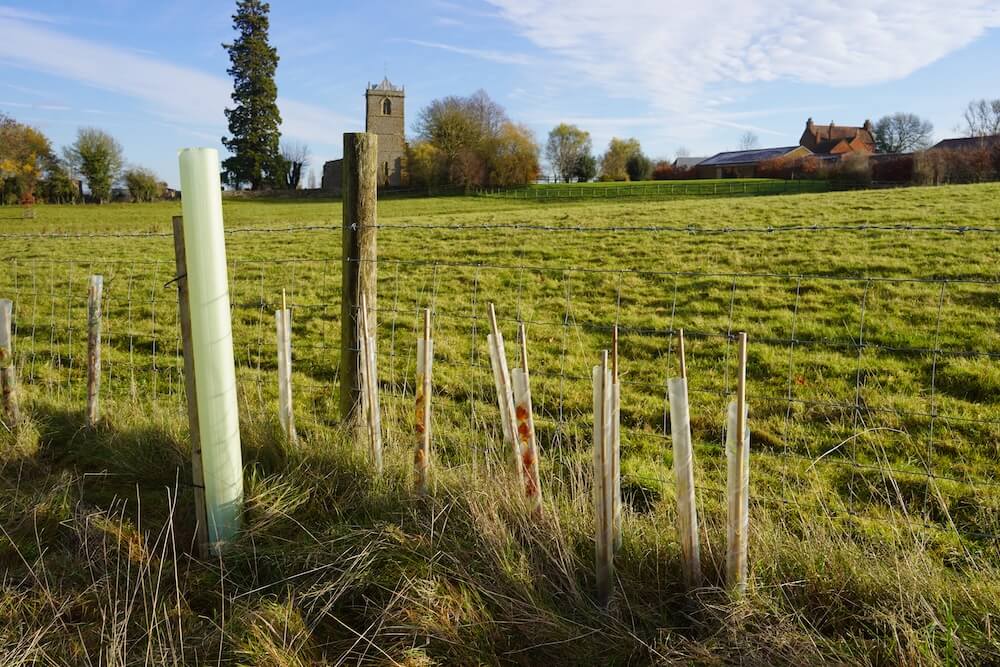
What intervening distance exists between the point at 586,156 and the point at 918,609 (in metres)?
77.6

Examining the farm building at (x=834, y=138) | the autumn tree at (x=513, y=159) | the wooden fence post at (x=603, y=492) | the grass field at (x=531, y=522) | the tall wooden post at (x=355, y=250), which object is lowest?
the grass field at (x=531, y=522)

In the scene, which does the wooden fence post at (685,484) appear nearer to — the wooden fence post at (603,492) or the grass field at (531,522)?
the grass field at (531,522)

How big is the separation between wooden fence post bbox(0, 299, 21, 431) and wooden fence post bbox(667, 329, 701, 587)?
3.90 m

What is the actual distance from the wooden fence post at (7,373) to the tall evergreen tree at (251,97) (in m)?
62.1

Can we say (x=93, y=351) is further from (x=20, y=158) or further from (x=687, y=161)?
(x=687, y=161)

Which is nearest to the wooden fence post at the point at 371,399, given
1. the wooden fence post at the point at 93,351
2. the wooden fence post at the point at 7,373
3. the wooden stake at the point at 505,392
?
the wooden stake at the point at 505,392

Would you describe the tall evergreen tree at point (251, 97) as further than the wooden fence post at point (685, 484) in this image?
Yes

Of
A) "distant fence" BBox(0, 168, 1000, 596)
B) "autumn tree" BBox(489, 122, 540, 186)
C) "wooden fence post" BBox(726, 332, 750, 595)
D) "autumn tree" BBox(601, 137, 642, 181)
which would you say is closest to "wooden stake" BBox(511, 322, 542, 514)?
"distant fence" BBox(0, 168, 1000, 596)

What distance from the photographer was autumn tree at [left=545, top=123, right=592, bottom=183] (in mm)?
78250

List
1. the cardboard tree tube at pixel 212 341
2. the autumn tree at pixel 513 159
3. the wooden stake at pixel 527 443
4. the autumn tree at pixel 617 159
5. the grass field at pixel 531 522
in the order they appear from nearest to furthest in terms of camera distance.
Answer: the grass field at pixel 531 522
the wooden stake at pixel 527 443
the cardboard tree tube at pixel 212 341
the autumn tree at pixel 513 159
the autumn tree at pixel 617 159

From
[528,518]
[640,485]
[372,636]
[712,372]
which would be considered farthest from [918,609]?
[712,372]

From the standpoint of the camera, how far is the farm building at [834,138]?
91875mm

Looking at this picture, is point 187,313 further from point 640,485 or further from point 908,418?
point 908,418

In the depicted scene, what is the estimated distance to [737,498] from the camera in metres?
2.52
